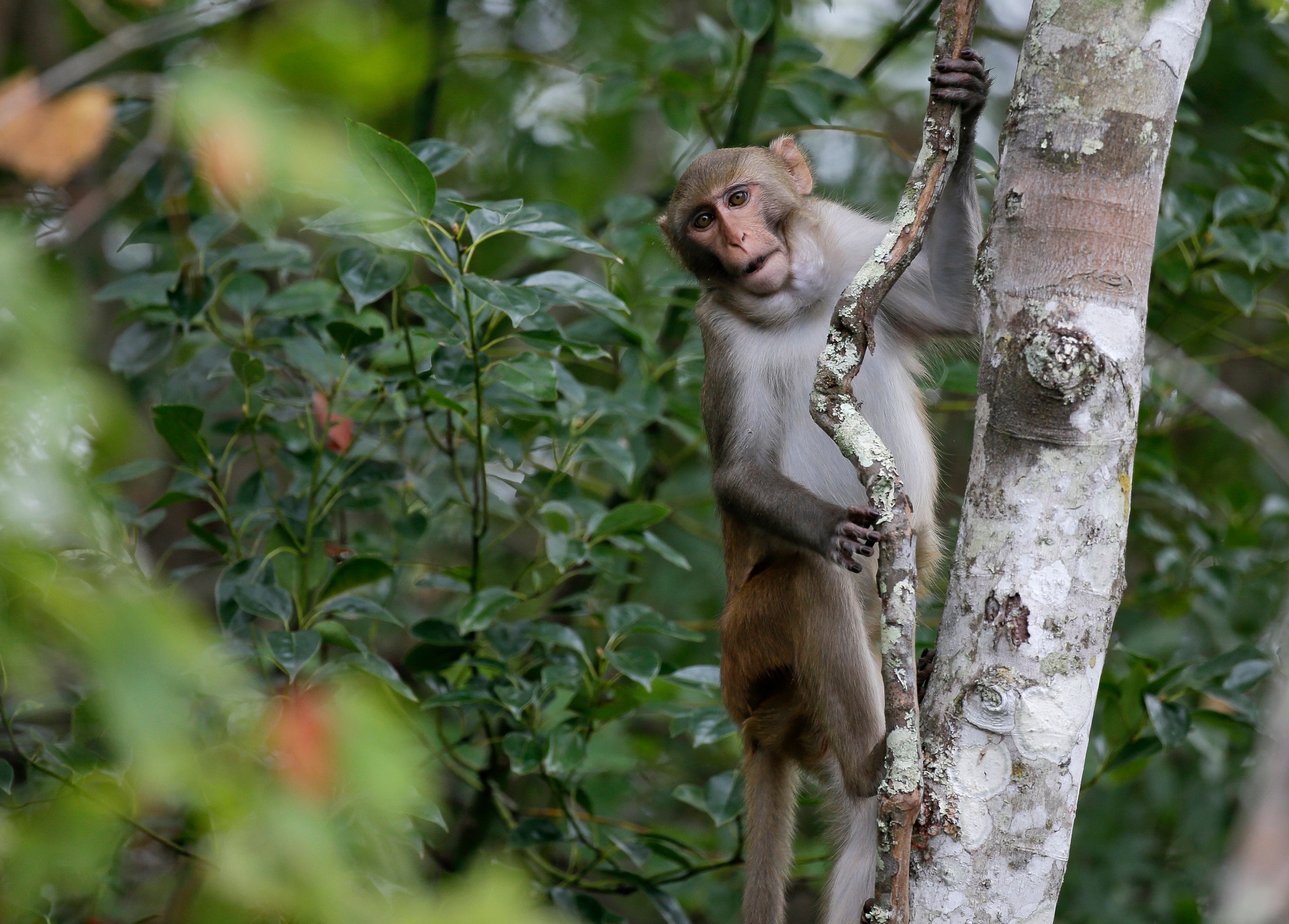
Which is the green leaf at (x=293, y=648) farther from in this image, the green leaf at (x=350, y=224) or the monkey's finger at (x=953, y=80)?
the monkey's finger at (x=953, y=80)

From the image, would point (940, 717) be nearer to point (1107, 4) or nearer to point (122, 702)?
point (1107, 4)

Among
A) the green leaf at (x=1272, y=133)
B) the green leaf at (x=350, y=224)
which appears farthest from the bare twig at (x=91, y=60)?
the green leaf at (x=1272, y=133)

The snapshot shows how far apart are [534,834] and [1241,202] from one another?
11.9ft

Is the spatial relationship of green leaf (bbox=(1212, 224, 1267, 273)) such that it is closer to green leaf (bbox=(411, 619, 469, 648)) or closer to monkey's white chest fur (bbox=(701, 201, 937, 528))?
monkey's white chest fur (bbox=(701, 201, 937, 528))

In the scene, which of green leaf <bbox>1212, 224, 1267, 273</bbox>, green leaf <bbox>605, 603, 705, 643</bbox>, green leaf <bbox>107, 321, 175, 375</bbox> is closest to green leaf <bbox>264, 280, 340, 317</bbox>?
green leaf <bbox>107, 321, 175, 375</bbox>

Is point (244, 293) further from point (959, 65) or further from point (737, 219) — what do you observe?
point (959, 65)

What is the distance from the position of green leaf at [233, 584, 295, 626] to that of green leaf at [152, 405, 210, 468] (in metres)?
0.51

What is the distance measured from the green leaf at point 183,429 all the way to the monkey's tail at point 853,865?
2447 mm

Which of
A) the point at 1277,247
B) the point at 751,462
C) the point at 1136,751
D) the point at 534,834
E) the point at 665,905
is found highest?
the point at 1277,247

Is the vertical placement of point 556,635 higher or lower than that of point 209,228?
lower

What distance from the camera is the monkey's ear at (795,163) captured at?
4.71 metres

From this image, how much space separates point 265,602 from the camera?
375 centimetres

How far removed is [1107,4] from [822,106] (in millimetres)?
2363

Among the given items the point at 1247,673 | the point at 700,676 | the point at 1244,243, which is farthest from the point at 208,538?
the point at 1244,243
